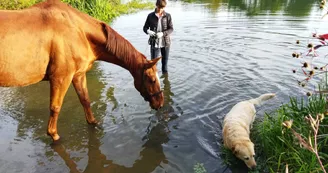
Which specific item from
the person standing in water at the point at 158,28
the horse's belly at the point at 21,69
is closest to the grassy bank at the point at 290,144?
the horse's belly at the point at 21,69

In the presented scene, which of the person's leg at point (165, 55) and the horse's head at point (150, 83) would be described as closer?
the horse's head at point (150, 83)

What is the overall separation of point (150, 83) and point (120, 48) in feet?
2.64

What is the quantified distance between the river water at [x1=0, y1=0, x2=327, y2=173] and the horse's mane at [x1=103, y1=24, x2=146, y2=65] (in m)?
1.38

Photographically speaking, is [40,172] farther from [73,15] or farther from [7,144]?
[73,15]

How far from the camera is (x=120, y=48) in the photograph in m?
4.61

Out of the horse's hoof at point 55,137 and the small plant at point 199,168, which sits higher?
the horse's hoof at point 55,137

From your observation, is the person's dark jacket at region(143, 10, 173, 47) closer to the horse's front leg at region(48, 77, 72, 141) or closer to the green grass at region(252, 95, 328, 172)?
the horse's front leg at region(48, 77, 72, 141)

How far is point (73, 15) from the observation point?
4.28 metres

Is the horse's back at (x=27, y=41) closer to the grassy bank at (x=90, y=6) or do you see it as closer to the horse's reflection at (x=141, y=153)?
the horse's reflection at (x=141, y=153)

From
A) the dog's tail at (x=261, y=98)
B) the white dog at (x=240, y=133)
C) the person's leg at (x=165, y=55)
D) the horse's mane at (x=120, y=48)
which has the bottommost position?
the dog's tail at (x=261, y=98)

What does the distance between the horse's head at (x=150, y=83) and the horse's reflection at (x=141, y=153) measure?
0.47 metres

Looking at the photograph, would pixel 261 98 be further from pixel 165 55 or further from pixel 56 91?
pixel 56 91

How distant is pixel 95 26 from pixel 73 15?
0.39 meters

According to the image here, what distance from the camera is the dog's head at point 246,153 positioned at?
3615mm
